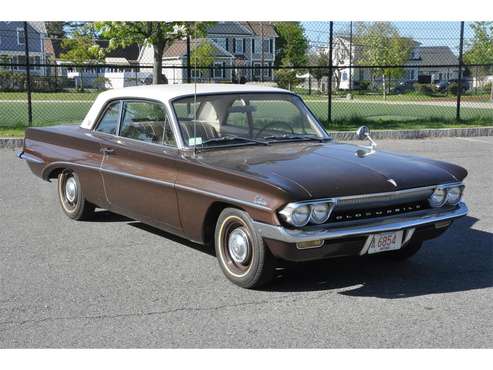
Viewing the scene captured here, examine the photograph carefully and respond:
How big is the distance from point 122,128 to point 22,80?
30495 millimetres

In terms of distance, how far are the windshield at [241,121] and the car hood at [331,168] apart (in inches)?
7.2

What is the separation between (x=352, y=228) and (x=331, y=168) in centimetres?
52

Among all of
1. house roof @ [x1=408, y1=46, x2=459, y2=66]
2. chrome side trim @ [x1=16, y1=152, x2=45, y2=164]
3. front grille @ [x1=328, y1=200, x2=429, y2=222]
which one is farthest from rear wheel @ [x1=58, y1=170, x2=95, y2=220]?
house roof @ [x1=408, y1=46, x2=459, y2=66]

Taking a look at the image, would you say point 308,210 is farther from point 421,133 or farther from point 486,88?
point 486,88

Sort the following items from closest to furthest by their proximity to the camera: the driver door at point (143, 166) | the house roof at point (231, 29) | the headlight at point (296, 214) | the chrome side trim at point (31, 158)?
the headlight at point (296, 214), the driver door at point (143, 166), the chrome side trim at point (31, 158), the house roof at point (231, 29)

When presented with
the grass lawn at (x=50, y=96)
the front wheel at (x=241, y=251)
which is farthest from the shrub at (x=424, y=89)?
the front wheel at (x=241, y=251)

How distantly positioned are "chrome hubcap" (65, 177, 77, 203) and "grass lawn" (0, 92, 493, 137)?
2.32 m

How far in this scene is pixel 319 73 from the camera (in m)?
31.1

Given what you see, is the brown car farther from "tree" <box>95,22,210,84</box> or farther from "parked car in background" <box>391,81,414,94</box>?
"parked car in background" <box>391,81,414,94</box>

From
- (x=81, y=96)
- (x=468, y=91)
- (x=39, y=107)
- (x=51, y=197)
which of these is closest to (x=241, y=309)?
(x=51, y=197)

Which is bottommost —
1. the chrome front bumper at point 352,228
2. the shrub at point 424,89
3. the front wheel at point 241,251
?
the front wheel at point 241,251

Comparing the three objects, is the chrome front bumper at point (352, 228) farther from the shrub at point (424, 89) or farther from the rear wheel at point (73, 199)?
the shrub at point (424, 89)

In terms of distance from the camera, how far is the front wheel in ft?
15.4

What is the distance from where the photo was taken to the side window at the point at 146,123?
581 centimetres
